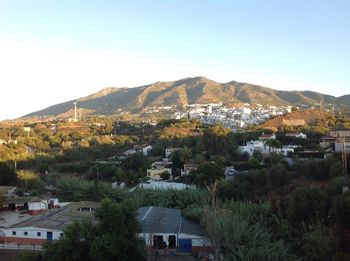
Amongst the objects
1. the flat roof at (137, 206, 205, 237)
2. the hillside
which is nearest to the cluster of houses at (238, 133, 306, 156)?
the hillside

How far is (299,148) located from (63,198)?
21028 millimetres

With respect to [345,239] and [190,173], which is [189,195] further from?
[345,239]

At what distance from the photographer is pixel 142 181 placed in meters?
33.1

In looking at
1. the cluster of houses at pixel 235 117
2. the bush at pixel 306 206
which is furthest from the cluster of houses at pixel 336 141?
the cluster of houses at pixel 235 117

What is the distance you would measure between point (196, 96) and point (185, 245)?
424ft

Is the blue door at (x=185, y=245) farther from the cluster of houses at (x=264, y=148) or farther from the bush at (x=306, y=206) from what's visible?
the cluster of houses at (x=264, y=148)

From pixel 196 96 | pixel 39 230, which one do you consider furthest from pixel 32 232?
pixel 196 96

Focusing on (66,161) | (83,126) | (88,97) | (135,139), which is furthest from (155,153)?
(88,97)

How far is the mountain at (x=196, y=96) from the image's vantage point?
135625 mm

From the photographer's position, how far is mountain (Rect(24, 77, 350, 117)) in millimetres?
135625

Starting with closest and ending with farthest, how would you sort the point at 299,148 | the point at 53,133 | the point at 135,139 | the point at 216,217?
the point at 216,217 → the point at 299,148 → the point at 135,139 → the point at 53,133

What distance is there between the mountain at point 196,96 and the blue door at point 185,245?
4404 inches

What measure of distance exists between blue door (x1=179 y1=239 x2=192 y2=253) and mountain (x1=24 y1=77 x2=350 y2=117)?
112m

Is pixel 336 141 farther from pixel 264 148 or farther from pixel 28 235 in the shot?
pixel 28 235
